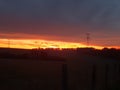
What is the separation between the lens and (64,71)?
1121cm

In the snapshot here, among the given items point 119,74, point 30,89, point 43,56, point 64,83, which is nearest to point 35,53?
point 43,56

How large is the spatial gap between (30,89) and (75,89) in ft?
8.21

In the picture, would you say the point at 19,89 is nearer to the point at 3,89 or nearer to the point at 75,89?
the point at 3,89

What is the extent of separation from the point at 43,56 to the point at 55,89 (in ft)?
167

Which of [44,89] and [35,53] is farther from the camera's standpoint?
[35,53]

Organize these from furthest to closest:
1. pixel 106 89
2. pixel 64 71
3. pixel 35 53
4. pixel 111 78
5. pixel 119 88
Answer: pixel 35 53 → pixel 111 78 → pixel 119 88 → pixel 106 89 → pixel 64 71

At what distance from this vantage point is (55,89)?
19734 millimetres

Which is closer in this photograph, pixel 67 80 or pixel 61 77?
pixel 67 80

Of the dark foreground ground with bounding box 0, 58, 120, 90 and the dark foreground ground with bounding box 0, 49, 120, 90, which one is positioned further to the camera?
the dark foreground ground with bounding box 0, 49, 120, 90

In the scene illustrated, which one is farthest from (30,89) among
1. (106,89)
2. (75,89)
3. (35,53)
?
(35,53)

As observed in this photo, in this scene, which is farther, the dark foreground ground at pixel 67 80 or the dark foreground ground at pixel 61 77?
the dark foreground ground at pixel 61 77

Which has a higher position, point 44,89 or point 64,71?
point 64,71

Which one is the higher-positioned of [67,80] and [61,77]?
[67,80]

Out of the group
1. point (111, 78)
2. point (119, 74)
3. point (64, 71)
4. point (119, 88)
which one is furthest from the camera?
point (119, 74)
